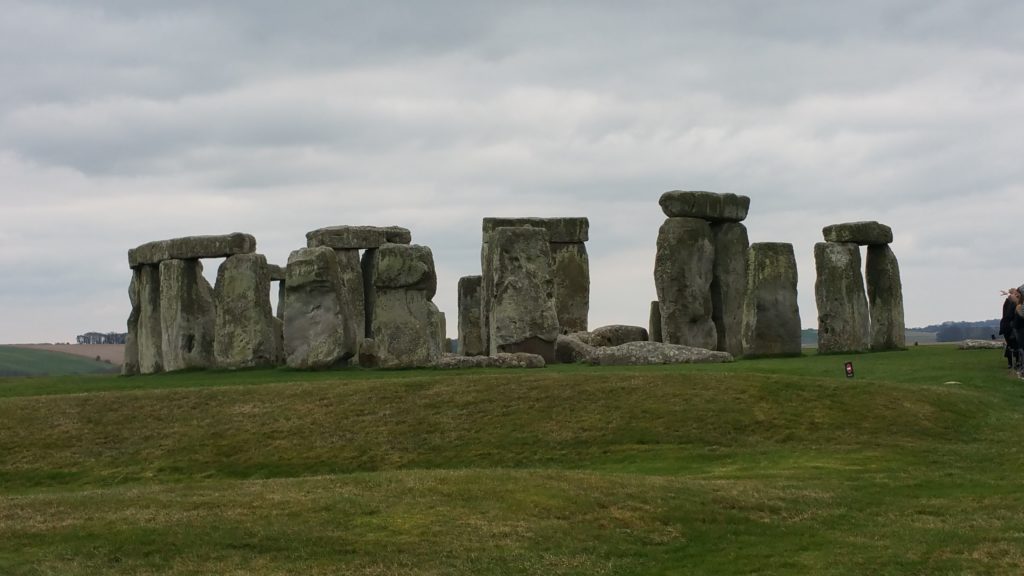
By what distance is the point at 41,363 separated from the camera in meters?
89.9

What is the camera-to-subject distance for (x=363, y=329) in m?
46.8

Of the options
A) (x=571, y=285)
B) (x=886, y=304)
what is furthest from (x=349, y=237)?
(x=886, y=304)

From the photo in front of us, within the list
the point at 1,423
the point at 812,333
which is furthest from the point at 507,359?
the point at 812,333

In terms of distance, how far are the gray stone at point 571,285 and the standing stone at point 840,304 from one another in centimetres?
989

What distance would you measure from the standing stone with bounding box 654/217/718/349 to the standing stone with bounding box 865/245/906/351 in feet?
14.9

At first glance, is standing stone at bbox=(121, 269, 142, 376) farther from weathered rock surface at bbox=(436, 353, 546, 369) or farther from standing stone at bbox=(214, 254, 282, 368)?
weathered rock surface at bbox=(436, 353, 546, 369)

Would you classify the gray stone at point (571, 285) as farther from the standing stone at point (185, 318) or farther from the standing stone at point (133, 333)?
the standing stone at point (133, 333)

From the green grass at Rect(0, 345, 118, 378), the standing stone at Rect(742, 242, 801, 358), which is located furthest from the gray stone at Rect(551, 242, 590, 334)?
the green grass at Rect(0, 345, 118, 378)

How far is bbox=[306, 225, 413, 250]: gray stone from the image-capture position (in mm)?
44500

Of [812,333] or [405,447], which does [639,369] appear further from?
[812,333]

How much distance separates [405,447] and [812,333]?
93.6m

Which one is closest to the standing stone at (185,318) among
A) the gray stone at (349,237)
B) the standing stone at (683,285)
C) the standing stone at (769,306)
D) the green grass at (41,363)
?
the gray stone at (349,237)

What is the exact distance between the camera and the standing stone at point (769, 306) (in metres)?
37.8

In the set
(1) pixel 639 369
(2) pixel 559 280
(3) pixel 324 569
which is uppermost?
(2) pixel 559 280
